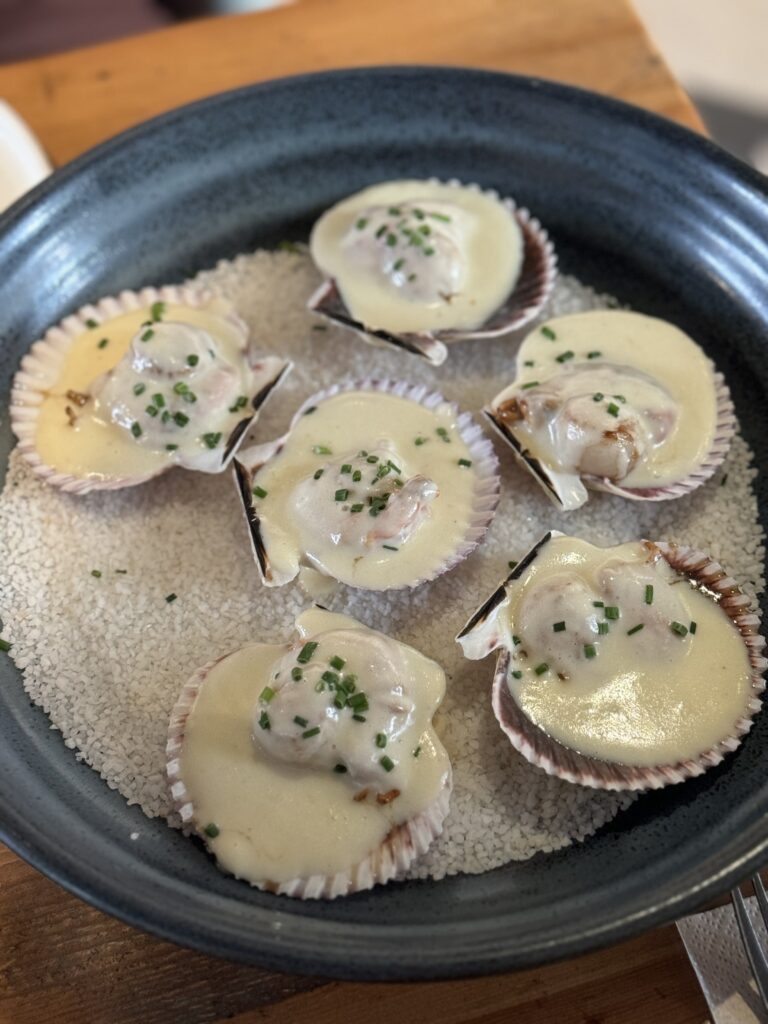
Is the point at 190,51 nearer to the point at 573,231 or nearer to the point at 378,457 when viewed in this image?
the point at 573,231

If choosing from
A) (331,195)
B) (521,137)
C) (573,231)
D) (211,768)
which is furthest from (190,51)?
(211,768)

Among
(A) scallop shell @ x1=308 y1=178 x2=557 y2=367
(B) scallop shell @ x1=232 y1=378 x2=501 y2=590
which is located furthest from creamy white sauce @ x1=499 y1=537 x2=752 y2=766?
(A) scallop shell @ x1=308 y1=178 x2=557 y2=367

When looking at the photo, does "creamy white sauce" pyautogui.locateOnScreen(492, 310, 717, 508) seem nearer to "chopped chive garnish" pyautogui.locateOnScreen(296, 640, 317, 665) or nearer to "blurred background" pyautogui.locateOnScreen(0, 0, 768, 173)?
"chopped chive garnish" pyautogui.locateOnScreen(296, 640, 317, 665)

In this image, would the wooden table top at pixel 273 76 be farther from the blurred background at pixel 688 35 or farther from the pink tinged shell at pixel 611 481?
the pink tinged shell at pixel 611 481

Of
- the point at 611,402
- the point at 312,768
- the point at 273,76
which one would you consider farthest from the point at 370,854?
the point at 273,76

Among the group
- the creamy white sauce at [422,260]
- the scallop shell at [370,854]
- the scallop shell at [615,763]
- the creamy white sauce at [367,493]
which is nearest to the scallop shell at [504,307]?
the creamy white sauce at [422,260]

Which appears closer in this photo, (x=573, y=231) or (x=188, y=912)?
(x=188, y=912)

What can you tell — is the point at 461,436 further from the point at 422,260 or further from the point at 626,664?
the point at 626,664
